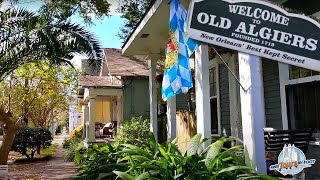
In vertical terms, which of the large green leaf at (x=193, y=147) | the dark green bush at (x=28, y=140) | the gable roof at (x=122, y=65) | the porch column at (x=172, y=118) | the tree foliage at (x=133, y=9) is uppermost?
the tree foliage at (x=133, y=9)

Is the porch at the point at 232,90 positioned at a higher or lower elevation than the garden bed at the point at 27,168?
higher

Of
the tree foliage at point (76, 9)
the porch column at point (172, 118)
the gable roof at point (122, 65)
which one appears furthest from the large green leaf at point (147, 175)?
the gable roof at point (122, 65)

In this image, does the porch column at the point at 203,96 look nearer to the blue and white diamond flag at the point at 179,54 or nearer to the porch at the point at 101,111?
the blue and white diamond flag at the point at 179,54

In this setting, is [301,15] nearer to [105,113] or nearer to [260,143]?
[260,143]

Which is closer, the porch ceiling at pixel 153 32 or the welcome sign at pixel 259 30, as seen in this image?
the welcome sign at pixel 259 30

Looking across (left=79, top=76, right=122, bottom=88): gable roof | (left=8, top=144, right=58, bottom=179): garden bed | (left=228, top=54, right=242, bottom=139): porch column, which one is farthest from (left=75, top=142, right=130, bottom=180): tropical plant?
(left=79, top=76, right=122, bottom=88): gable roof

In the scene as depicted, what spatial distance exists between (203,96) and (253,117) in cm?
166

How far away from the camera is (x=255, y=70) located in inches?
170

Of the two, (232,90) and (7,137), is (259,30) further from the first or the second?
(7,137)

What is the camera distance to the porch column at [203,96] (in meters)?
5.83

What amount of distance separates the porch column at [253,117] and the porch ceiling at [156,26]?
871mm

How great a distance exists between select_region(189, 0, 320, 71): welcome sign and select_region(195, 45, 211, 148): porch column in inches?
74.2

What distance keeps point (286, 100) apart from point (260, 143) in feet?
9.39

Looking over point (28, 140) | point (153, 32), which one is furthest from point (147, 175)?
point (28, 140)
